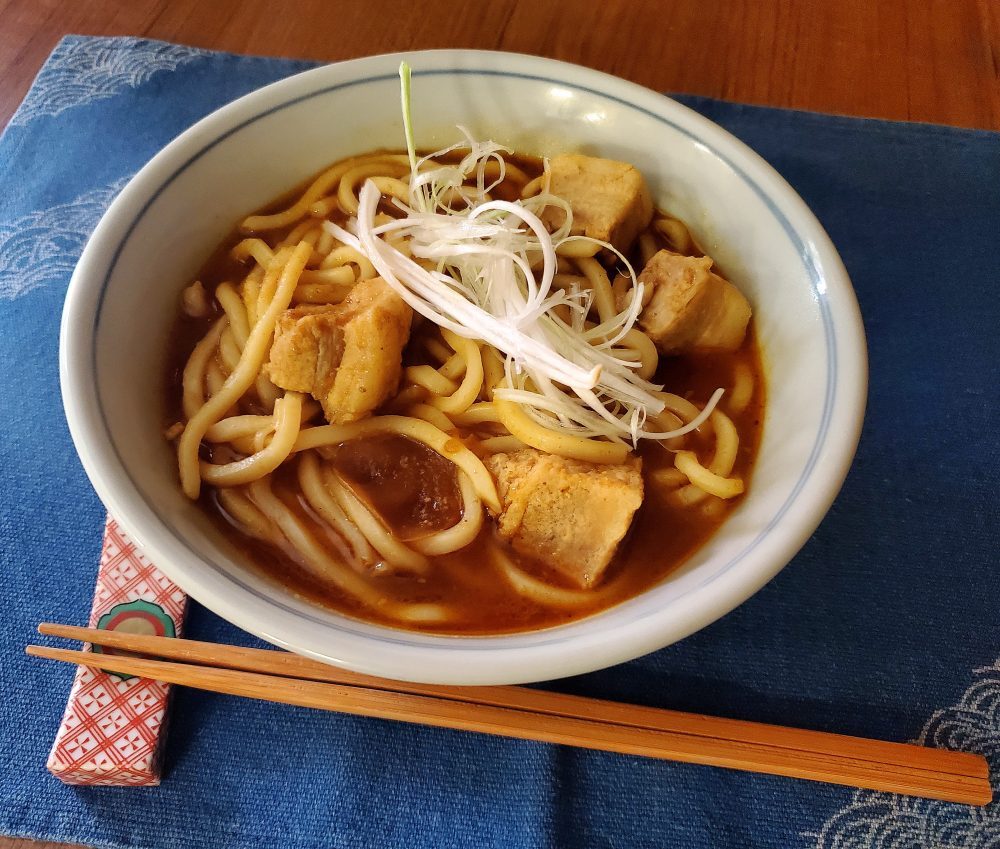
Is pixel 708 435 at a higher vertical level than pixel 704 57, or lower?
lower

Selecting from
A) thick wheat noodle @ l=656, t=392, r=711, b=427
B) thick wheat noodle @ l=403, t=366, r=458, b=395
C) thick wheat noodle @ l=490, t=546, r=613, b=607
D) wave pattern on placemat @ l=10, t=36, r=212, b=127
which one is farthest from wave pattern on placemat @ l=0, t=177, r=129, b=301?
thick wheat noodle @ l=656, t=392, r=711, b=427

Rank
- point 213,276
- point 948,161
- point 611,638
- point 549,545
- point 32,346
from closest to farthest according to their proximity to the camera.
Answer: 1. point 611,638
2. point 549,545
3. point 213,276
4. point 32,346
5. point 948,161

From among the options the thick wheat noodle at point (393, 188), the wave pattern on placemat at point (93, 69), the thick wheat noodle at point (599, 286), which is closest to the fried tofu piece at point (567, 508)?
the thick wheat noodle at point (599, 286)

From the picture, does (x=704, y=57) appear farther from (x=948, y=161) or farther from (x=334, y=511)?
(x=334, y=511)

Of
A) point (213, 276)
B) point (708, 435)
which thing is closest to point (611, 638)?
point (708, 435)

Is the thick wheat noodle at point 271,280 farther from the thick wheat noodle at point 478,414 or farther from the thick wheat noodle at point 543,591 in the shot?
the thick wheat noodle at point 543,591

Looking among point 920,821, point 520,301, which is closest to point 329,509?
point 520,301
